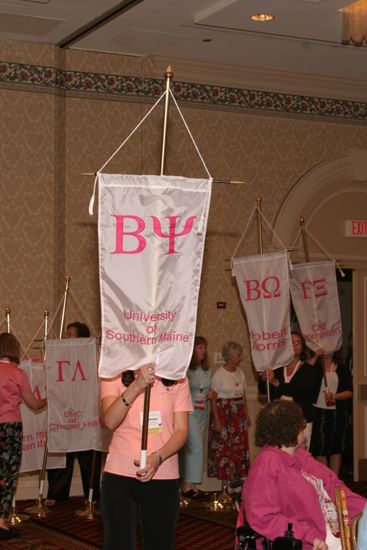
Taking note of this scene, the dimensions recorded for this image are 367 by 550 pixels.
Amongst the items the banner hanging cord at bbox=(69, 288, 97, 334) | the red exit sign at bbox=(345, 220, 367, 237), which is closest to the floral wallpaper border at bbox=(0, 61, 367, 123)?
the red exit sign at bbox=(345, 220, 367, 237)

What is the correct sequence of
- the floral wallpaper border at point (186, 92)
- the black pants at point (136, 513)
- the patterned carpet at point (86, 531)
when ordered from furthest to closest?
the floral wallpaper border at point (186, 92) → the patterned carpet at point (86, 531) → the black pants at point (136, 513)

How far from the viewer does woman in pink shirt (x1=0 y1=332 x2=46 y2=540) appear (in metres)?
7.27

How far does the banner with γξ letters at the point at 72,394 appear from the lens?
7.99 metres

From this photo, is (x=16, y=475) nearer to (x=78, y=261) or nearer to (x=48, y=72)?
(x=78, y=261)

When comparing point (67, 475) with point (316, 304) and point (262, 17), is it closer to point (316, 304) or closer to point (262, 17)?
point (316, 304)

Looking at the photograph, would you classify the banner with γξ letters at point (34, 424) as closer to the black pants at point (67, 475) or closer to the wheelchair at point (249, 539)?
the black pants at point (67, 475)

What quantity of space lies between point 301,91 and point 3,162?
3.29 m

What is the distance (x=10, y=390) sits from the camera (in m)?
7.27

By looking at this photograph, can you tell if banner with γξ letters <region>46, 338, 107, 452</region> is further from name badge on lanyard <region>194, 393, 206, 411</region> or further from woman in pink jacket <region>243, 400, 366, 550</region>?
woman in pink jacket <region>243, 400, 366, 550</region>

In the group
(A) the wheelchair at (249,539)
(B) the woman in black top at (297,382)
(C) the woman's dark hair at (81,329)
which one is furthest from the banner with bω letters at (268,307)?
(A) the wheelchair at (249,539)

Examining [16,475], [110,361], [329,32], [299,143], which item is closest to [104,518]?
[110,361]

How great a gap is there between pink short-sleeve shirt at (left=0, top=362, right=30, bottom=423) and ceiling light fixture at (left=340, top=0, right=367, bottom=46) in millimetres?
3458

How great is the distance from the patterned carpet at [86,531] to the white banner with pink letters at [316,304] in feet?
5.63

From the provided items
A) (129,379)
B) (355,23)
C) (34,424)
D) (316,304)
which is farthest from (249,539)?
(316,304)
